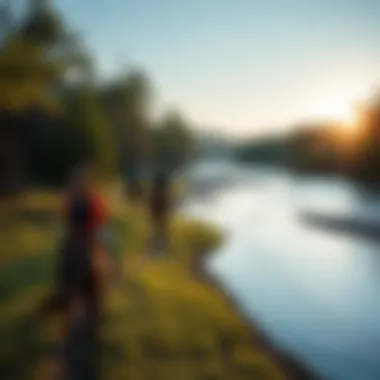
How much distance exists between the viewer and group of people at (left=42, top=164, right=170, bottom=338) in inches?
72.2

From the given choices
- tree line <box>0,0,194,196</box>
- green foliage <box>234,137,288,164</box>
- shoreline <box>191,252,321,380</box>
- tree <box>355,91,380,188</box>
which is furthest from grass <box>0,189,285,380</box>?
tree <box>355,91,380,188</box>

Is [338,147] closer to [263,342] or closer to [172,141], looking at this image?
[172,141]

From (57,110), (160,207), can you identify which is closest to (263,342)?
(160,207)

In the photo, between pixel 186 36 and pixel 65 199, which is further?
pixel 186 36

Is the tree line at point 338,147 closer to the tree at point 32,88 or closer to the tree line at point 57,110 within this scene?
the tree line at point 57,110

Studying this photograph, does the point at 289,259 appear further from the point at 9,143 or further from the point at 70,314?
the point at 9,143

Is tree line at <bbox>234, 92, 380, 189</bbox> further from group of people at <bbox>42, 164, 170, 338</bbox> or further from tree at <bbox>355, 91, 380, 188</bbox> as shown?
group of people at <bbox>42, 164, 170, 338</bbox>

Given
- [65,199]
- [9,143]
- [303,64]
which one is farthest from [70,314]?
[303,64]

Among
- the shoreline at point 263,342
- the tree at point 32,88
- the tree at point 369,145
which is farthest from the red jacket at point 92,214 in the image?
the tree at point 369,145

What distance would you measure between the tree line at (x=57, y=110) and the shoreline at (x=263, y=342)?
382 mm

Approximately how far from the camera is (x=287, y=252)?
1.98 m

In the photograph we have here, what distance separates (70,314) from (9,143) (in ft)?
1.95

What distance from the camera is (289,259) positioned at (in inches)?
77.9

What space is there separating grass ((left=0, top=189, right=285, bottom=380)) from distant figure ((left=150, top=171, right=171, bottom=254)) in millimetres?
35
